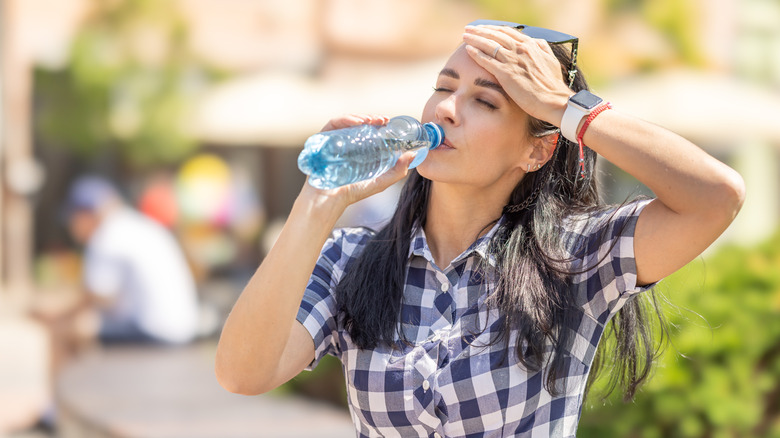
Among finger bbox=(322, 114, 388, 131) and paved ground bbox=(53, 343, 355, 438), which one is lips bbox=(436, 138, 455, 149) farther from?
paved ground bbox=(53, 343, 355, 438)

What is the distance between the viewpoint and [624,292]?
1813 millimetres

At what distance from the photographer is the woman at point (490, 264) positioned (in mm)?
1724

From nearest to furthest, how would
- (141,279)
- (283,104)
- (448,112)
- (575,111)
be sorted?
(575,111) → (448,112) → (141,279) → (283,104)

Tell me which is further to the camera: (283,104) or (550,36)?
(283,104)

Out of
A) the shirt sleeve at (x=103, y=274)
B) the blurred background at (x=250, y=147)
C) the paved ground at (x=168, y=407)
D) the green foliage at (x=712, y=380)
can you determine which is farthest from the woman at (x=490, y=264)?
the shirt sleeve at (x=103, y=274)

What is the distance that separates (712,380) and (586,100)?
2.38m

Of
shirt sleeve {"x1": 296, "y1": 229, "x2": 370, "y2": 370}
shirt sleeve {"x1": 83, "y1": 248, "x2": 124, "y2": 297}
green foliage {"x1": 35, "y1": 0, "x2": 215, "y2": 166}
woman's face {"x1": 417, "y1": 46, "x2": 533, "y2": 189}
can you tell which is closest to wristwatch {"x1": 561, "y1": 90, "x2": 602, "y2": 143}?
woman's face {"x1": 417, "y1": 46, "x2": 533, "y2": 189}

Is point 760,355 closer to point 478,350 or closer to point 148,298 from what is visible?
point 478,350

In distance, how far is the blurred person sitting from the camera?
628cm

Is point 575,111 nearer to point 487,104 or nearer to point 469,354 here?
point 487,104

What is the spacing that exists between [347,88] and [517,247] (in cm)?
962

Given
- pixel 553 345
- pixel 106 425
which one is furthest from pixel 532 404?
pixel 106 425

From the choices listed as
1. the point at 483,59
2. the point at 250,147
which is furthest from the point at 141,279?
the point at 250,147

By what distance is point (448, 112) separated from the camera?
74.2 inches
